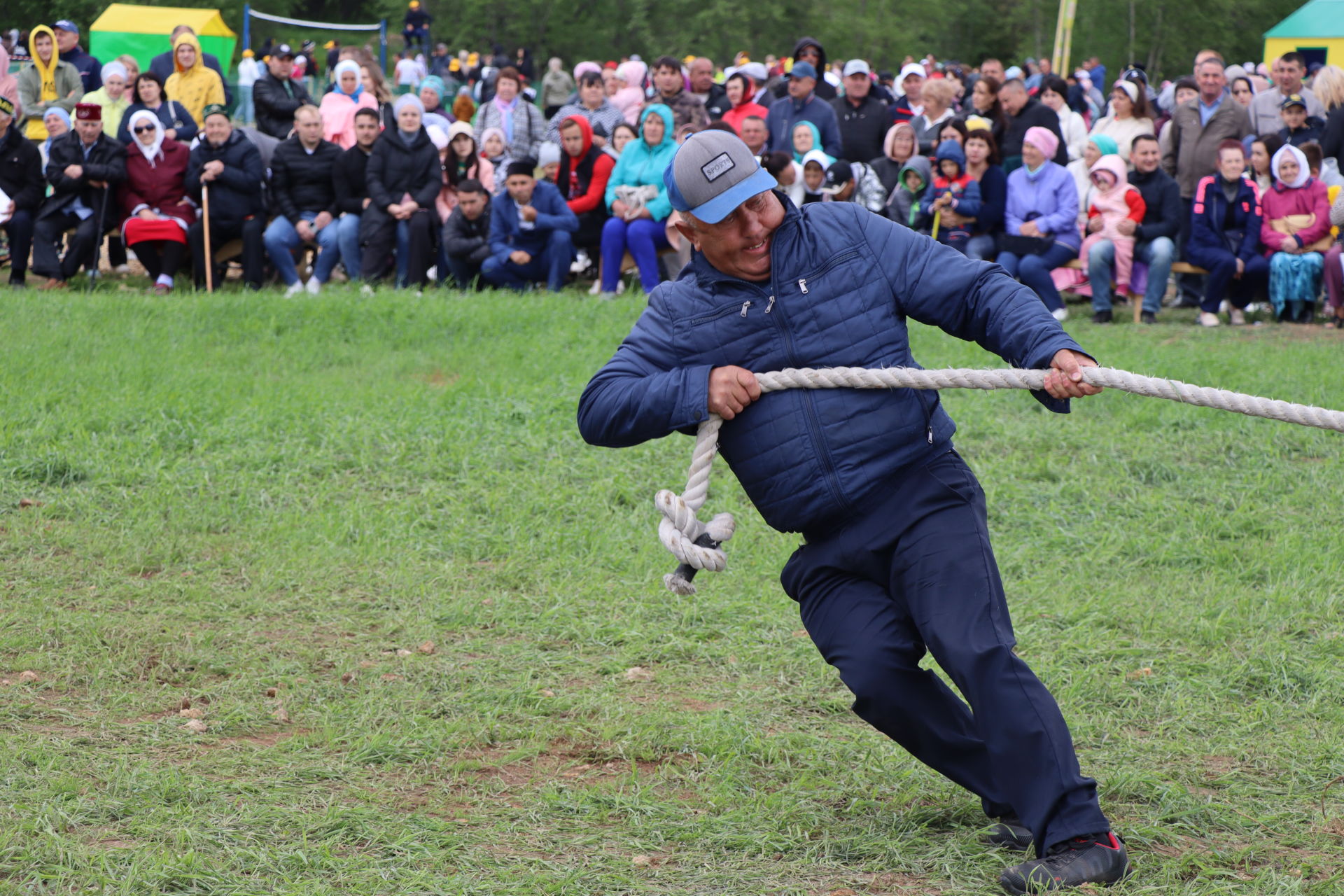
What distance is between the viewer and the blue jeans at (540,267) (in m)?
11.8

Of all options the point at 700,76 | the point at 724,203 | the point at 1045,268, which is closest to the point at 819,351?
the point at 724,203

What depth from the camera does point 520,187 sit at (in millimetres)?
11742

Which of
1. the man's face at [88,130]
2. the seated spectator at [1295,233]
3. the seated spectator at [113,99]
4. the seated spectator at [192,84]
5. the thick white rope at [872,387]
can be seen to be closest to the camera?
the thick white rope at [872,387]

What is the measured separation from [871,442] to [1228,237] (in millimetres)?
8843

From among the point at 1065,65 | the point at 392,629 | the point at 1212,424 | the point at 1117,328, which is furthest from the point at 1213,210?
the point at 1065,65

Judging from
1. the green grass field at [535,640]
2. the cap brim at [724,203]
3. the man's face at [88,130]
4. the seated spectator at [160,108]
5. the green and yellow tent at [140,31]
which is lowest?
the green grass field at [535,640]

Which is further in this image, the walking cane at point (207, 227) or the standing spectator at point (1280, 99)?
the standing spectator at point (1280, 99)

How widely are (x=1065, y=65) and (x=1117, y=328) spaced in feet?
35.6

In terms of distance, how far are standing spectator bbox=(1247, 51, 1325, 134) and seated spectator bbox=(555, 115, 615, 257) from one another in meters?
5.96

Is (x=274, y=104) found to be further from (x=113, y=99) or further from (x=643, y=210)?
(x=643, y=210)

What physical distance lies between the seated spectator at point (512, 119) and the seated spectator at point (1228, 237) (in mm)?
6194

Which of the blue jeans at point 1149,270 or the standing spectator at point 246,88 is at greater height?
the standing spectator at point 246,88

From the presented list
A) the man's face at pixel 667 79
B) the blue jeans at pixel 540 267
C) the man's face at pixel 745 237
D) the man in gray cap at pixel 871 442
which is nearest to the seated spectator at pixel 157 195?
the blue jeans at pixel 540 267

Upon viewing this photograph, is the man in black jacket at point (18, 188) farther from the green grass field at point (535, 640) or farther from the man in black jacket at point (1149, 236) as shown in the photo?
the man in black jacket at point (1149, 236)
